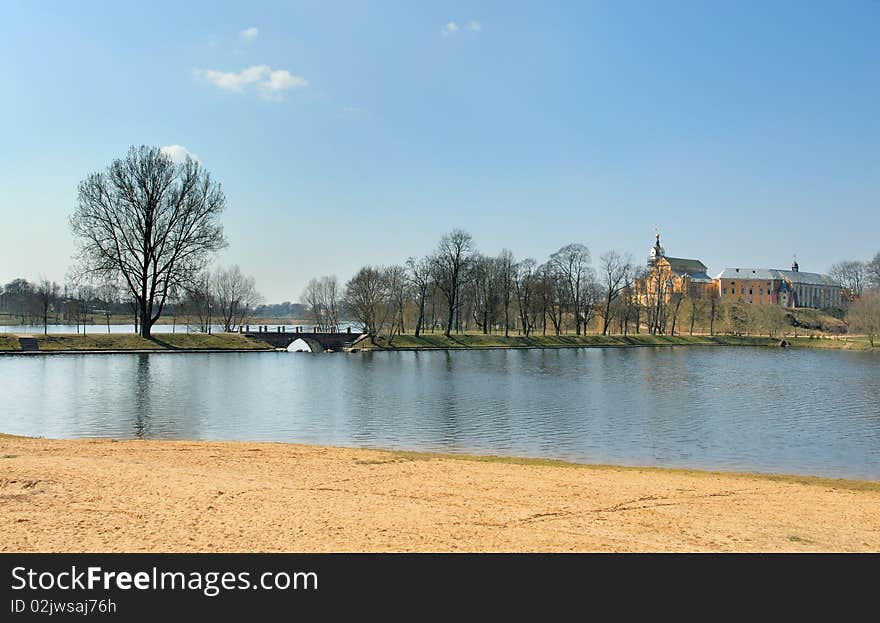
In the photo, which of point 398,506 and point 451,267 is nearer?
point 398,506

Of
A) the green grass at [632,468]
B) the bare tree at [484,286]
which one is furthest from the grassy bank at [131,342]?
the green grass at [632,468]

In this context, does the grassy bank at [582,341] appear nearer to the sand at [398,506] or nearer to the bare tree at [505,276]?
the bare tree at [505,276]

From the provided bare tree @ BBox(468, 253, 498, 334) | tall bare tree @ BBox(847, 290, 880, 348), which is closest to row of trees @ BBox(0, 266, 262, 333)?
bare tree @ BBox(468, 253, 498, 334)

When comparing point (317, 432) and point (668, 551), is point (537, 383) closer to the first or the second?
point (317, 432)

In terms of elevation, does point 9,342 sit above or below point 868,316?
below

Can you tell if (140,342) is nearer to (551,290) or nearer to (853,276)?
(551,290)

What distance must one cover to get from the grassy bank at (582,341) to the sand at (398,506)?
62.6m

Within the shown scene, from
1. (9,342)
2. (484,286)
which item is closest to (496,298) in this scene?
(484,286)

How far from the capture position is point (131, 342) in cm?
6262

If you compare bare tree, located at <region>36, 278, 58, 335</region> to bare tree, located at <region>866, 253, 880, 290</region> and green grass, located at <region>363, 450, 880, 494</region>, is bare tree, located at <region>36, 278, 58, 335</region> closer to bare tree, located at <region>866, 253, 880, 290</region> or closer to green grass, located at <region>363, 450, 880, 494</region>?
green grass, located at <region>363, 450, 880, 494</region>

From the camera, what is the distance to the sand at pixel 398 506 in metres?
9.33

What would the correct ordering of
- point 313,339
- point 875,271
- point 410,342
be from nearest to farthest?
1. point 313,339
2. point 410,342
3. point 875,271

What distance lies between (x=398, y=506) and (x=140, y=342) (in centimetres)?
5823

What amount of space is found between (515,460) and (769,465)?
7098mm
